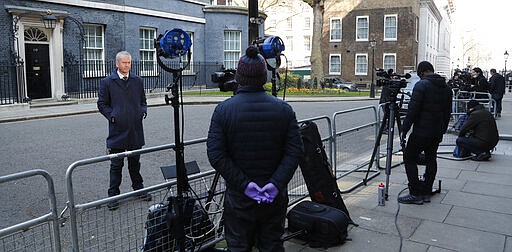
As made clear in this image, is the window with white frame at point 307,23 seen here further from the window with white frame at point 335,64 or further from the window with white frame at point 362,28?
the window with white frame at point 362,28

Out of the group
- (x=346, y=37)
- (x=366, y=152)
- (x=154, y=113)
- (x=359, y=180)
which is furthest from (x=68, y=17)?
(x=346, y=37)

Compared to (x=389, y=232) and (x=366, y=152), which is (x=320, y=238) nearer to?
(x=389, y=232)

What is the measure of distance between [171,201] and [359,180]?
13.7ft

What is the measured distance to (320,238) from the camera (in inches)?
172

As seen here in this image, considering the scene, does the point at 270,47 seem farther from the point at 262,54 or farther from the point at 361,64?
the point at 361,64

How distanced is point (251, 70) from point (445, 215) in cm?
359

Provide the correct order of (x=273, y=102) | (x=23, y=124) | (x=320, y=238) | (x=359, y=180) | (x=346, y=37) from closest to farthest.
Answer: (x=273, y=102), (x=320, y=238), (x=359, y=180), (x=23, y=124), (x=346, y=37)

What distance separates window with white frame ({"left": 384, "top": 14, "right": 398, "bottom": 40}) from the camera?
1779 inches

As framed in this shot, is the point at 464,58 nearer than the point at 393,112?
No

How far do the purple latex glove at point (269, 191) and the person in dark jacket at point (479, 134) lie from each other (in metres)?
6.59

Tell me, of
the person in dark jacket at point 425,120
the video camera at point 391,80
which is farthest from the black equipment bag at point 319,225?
the video camera at point 391,80

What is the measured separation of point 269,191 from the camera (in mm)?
3064

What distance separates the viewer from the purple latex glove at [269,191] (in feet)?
10.0

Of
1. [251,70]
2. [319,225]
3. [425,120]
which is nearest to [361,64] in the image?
[425,120]
